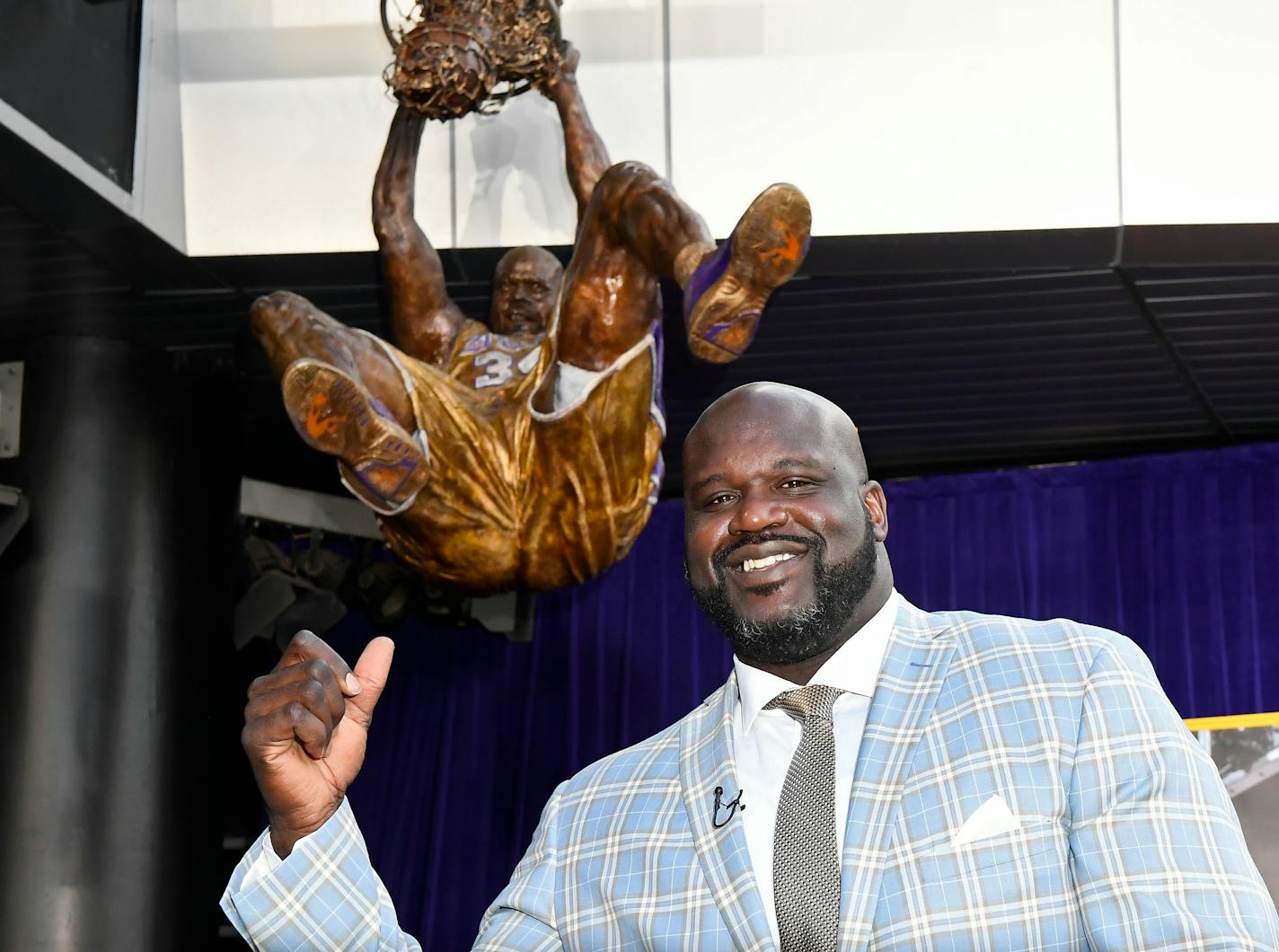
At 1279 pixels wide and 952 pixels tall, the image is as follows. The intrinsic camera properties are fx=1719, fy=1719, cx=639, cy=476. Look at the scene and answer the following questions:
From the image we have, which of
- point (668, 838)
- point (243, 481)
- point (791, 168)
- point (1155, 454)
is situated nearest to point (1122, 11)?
point (791, 168)

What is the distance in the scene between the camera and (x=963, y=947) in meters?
1.38

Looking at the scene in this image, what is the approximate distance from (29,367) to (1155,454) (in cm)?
421

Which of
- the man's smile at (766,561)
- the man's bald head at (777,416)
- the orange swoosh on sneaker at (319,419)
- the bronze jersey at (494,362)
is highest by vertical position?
the bronze jersey at (494,362)

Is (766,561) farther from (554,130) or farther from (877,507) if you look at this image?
(554,130)

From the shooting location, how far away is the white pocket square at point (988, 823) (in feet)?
4.65

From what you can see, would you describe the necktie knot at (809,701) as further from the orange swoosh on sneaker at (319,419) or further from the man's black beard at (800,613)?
the orange swoosh on sneaker at (319,419)

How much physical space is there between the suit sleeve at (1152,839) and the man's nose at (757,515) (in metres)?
0.34

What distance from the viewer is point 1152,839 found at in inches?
53.2

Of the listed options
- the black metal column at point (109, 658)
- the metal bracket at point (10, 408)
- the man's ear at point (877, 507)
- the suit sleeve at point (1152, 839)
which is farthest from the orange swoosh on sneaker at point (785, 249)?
the metal bracket at point (10, 408)

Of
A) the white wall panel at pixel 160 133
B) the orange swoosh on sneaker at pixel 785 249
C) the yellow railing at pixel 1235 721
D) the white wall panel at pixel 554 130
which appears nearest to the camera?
the orange swoosh on sneaker at pixel 785 249

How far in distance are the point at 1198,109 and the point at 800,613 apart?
149 inches

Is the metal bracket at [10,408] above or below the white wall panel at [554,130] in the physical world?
below

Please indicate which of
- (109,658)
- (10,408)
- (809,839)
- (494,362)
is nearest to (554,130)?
(494,362)

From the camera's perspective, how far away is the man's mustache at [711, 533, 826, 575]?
1642 millimetres
